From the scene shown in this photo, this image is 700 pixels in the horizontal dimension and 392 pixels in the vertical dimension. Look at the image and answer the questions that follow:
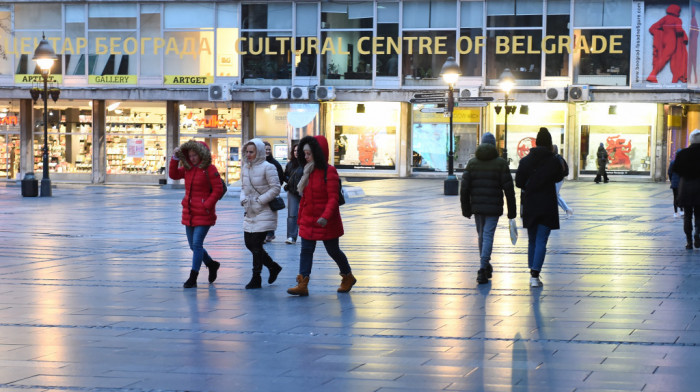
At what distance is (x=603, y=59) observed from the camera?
44062mm

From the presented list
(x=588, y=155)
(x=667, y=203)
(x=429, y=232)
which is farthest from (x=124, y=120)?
(x=429, y=232)

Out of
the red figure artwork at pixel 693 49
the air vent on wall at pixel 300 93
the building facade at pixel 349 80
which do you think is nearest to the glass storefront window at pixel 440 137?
the building facade at pixel 349 80

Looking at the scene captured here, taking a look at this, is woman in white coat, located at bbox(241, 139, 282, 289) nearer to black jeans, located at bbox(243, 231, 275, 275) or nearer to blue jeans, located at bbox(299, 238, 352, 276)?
black jeans, located at bbox(243, 231, 275, 275)

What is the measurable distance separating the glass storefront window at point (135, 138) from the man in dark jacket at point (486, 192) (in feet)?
117

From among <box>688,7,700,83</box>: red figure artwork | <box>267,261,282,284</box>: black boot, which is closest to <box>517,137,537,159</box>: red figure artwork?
<box>688,7,700,83</box>: red figure artwork

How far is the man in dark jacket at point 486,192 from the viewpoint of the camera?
1238 cm

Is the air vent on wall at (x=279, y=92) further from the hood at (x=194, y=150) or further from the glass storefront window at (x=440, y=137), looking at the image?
the hood at (x=194, y=150)

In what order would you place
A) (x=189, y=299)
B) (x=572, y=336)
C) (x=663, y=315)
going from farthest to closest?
(x=189, y=299) < (x=663, y=315) < (x=572, y=336)

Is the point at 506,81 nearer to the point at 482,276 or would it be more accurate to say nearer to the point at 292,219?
the point at 292,219

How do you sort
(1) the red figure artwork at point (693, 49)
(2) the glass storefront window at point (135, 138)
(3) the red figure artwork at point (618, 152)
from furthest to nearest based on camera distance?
(2) the glass storefront window at point (135, 138) → (3) the red figure artwork at point (618, 152) → (1) the red figure artwork at point (693, 49)

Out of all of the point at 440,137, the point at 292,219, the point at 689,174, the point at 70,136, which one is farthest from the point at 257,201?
the point at 70,136

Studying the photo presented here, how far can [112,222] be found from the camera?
72.6 ft

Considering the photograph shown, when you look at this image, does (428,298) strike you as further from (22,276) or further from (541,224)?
(22,276)

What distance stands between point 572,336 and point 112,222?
14839 millimetres
